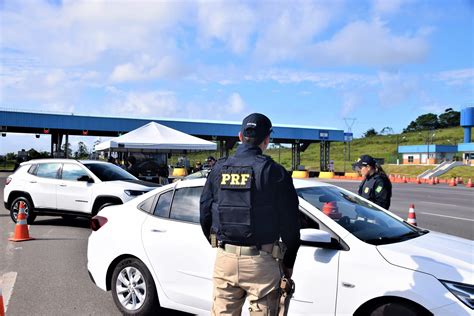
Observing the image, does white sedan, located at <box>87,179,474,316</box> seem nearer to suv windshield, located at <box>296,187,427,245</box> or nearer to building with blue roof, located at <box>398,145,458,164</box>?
suv windshield, located at <box>296,187,427,245</box>

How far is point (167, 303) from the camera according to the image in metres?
4.41

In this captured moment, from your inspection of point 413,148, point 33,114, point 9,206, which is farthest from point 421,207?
point 413,148

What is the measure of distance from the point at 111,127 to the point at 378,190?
36661 mm

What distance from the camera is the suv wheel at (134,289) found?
4.52m

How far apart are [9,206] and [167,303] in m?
8.57

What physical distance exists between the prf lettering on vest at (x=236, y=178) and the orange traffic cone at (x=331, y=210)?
4.78 ft

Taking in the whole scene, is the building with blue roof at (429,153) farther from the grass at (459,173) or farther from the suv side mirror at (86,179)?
the suv side mirror at (86,179)

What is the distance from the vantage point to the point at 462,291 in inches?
124

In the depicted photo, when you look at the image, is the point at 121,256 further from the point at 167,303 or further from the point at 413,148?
the point at 413,148

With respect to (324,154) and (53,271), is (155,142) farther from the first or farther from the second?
(324,154)

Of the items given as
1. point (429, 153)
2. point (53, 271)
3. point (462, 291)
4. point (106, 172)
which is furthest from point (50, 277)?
point (429, 153)

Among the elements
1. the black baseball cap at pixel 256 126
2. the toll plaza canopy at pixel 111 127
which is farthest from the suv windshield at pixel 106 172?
the toll plaza canopy at pixel 111 127

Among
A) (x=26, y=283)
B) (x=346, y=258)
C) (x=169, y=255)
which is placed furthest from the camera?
(x=26, y=283)

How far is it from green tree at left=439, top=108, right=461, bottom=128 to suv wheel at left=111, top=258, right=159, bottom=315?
534 feet
